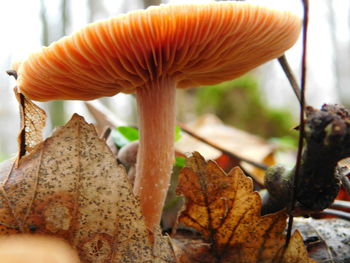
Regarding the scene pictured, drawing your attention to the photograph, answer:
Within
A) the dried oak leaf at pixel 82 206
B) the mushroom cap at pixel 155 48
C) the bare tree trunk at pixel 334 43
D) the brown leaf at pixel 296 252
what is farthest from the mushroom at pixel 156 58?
the bare tree trunk at pixel 334 43

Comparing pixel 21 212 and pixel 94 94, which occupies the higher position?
pixel 94 94

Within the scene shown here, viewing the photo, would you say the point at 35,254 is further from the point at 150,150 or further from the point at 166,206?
the point at 166,206

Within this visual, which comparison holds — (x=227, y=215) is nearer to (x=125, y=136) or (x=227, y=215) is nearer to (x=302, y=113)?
(x=302, y=113)

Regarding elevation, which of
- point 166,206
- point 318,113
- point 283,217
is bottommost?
point 166,206

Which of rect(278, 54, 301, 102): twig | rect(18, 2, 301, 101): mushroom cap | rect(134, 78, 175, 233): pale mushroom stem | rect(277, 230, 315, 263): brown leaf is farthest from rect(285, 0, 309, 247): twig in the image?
rect(134, 78, 175, 233): pale mushroom stem

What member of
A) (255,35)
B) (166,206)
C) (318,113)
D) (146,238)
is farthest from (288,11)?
(166,206)

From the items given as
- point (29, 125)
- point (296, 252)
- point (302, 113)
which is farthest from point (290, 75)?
point (29, 125)
